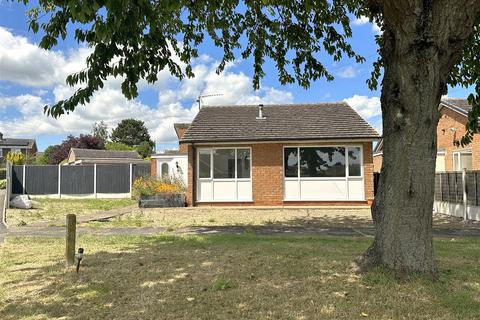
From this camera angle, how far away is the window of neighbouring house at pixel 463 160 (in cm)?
1967

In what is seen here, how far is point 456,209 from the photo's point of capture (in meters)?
14.1

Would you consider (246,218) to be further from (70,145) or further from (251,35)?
(70,145)

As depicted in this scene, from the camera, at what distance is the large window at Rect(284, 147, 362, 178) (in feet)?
59.2

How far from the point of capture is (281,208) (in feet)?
57.6

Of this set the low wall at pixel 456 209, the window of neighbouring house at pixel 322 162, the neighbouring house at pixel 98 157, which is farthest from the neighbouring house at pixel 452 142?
the neighbouring house at pixel 98 157

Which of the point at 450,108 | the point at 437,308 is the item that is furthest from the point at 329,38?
the point at 450,108

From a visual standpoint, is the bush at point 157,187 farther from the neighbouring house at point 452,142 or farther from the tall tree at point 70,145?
the tall tree at point 70,145

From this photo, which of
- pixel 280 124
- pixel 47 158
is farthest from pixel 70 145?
pixel 280 124

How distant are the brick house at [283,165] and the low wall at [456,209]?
9.47 ft

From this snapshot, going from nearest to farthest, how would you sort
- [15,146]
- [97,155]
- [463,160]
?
[463,160], [97,155], [15,146]

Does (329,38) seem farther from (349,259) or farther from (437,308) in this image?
(437,308)

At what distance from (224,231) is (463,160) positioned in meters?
14.5

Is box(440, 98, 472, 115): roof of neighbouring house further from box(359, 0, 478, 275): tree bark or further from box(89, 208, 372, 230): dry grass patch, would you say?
box(359, 0, 478, 275): tree bark

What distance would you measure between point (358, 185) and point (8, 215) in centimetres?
1362
